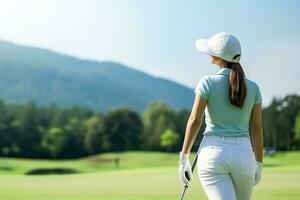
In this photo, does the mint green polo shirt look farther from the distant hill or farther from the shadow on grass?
the distant hill

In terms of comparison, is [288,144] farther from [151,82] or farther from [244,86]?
[151,82]

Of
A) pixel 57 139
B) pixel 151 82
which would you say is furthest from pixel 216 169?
pixel 151 82

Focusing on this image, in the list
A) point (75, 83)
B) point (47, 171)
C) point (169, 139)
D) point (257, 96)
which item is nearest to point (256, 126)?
point (257, 96)

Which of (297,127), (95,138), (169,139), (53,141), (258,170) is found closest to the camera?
(258,170)

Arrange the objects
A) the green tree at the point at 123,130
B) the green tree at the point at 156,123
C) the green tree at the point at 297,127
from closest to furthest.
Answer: the green tree at the point at 297,127 → the green tree at the point at 123,130 → the green tree at the point at 156,123

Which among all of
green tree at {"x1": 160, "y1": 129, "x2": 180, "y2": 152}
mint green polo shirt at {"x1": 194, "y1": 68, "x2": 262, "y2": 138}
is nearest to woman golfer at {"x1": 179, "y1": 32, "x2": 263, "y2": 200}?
mint green polo shirt at {"x1": 194, "y1": 68, "x2": 262, "y2": 138}

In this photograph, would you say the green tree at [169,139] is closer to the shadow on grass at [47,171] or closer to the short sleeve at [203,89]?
the shadow on grass at [47,171]

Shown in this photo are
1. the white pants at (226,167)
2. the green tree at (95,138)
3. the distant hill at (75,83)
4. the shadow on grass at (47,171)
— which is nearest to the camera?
the white pants at (226,167)

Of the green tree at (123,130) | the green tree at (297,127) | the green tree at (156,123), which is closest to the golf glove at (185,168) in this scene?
the green tree at (297,127)

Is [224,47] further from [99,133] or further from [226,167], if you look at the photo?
[99,133]

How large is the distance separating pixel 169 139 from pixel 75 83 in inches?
4337

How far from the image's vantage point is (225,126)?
133 inches

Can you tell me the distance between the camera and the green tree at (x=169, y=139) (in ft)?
101

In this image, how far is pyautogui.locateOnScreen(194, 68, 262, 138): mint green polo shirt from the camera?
3377 mm
